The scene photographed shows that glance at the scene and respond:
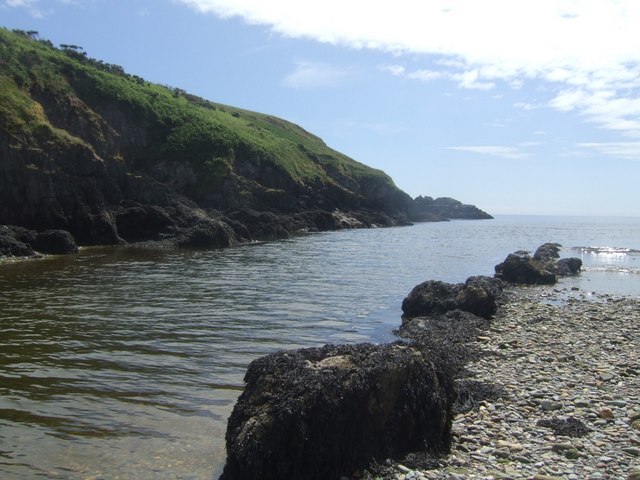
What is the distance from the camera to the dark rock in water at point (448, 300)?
21250 millimetres

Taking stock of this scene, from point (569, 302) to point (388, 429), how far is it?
65.3 feet

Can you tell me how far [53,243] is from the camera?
1633 inches

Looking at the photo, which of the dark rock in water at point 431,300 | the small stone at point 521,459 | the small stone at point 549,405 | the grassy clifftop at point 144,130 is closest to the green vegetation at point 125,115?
the grassy clifftop at point 144,130

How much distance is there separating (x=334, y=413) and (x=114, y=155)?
204 ft

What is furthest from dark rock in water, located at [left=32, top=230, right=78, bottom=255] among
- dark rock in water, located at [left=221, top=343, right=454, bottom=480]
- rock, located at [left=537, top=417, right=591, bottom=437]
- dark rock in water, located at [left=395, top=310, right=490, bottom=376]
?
rock, located at [left=537, top=417, right=591, bottom=437]

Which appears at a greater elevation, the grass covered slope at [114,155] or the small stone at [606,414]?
the grass covered slope at [114,155]

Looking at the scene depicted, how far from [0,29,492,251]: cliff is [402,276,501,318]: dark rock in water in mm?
33288

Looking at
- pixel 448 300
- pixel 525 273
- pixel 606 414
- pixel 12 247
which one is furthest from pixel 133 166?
pixel 606 414

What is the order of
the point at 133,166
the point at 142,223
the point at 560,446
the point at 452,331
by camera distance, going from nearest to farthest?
the point at 560,446 → the point at 452,331 → the point at 142,223 → the point at 133,166

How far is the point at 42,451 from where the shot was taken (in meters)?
8.87

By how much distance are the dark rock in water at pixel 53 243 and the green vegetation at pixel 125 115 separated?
46.5 ft

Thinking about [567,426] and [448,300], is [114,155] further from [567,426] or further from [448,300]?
[567,426]

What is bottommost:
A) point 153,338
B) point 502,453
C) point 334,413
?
point 153,338

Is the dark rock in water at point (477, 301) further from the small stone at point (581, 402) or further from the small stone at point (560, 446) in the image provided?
the small stone at point (560, 446)
